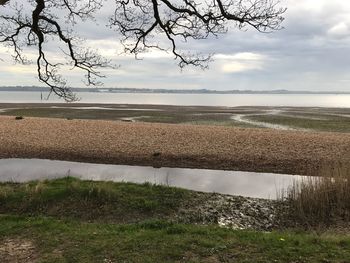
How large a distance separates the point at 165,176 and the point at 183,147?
25.1 ft

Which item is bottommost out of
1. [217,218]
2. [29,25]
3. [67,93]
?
[217,218]

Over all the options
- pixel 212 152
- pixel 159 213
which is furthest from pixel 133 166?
pixel 159 213

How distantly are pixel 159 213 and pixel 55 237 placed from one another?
4458mm

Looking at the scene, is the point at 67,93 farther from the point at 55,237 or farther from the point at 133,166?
the point at 133,166

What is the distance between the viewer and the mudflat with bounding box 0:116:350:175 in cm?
2359

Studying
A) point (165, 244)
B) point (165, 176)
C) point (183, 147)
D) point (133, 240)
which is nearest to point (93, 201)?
point (133, 240)

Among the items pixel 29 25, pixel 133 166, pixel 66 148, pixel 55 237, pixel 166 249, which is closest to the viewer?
pixel 166 249

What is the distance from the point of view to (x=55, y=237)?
9.80 m

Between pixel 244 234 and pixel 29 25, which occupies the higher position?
pixel 29 25

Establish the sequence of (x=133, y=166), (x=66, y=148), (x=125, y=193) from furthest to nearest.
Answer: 1. (x=66, y=148)
2. (x=133, y=166)
3. (x=125, y=193)

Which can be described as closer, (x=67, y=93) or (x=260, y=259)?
(x=260, y=259)

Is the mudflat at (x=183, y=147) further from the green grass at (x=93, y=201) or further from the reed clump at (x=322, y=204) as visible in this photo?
the green grass at (x=93, y=201)

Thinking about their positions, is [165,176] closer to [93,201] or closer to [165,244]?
[93,201]

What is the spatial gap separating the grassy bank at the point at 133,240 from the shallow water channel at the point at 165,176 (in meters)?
4.37
